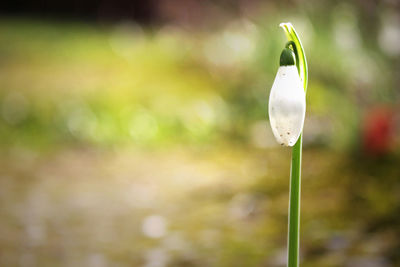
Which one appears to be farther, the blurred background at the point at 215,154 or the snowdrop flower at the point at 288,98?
the blurred background at the point at 215,154

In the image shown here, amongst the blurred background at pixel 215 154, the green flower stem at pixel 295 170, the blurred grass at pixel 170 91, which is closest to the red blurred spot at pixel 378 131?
the blurred background at pixel 215 154

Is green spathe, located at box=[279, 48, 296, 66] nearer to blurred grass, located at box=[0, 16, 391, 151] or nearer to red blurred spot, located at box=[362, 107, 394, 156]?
red blurred spot, located at box=[362, 107, 394, 156]

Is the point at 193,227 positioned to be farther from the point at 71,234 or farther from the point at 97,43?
the point at 97,43

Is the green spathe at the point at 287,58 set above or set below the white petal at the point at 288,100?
above

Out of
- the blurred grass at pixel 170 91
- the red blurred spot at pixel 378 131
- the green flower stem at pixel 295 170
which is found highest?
the blurred grass at pixel 170 91

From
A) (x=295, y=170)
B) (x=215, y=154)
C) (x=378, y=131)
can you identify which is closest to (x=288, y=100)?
(x=295, y=170)

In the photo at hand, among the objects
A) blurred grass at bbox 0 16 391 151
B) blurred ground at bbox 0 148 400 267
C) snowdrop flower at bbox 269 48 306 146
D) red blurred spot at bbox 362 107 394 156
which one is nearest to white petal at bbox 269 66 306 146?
snowdrop flower at bbox 269 48 306 146

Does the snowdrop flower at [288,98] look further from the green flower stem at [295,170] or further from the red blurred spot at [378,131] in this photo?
the red blurred spot at [378,131]

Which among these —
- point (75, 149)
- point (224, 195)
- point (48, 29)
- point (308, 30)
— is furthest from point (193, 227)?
point (48, 29)

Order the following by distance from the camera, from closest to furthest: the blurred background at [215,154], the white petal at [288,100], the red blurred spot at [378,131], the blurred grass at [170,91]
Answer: the white petal at [288,100] → the blurred background at [215,154] → the red blurred spot at [378,131] → the blurred grass at [170,91]
